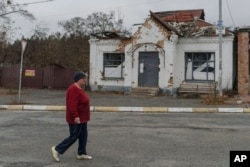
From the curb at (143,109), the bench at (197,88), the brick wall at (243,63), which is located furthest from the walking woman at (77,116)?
the brick wall at (243,63)

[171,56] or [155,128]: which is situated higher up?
[171,56]

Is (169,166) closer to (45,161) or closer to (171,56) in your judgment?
(45,161)

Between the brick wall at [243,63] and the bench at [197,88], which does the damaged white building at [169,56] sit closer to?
the bench at [197,88]

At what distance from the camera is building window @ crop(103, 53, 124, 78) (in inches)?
1056

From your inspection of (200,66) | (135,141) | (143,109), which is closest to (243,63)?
(200,66)

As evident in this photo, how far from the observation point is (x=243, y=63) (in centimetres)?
2345

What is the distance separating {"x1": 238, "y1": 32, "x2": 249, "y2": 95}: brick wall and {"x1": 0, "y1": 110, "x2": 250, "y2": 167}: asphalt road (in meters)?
10.2

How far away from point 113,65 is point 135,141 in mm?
17929

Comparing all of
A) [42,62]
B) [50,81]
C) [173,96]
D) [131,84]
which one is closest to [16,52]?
[42,62]

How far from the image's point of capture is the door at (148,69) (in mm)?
25047

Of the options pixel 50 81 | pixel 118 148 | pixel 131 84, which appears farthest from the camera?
pixel 50 81

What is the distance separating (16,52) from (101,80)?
1554 cm

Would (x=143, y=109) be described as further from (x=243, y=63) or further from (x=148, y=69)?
(x=243, y=63)

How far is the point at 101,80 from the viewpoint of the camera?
1067 inches
